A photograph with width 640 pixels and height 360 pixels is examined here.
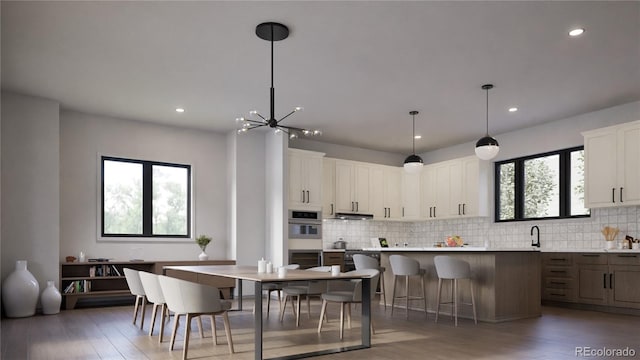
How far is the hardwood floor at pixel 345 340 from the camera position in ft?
14.0

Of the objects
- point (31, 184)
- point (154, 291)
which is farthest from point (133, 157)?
point (154, 291)

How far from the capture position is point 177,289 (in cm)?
411

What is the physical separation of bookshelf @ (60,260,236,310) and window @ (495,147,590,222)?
212 inches

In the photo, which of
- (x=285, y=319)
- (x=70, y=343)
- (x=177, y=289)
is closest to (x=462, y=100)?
(x=285, y=319)

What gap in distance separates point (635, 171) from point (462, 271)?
9.78 feet

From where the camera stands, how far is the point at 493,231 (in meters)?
9.28

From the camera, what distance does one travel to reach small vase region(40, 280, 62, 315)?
21.5 feet

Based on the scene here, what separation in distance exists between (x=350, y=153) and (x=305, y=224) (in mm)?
2214

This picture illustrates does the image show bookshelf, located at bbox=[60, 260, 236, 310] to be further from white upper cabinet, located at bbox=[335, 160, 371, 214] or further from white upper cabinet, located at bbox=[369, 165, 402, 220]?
white upper cabinet, located at bbox=[369, 165, 402, 220]

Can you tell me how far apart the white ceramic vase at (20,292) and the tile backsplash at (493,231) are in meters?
5.17

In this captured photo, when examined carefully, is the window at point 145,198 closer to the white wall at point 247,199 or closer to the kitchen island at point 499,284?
the white wall at point 247,199

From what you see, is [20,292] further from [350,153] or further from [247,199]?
[350,153]

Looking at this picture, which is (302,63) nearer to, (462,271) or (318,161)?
(462,271)

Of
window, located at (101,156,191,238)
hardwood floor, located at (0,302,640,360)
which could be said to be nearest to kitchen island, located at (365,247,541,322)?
hardwood floor, located at (0,302,640,360)
